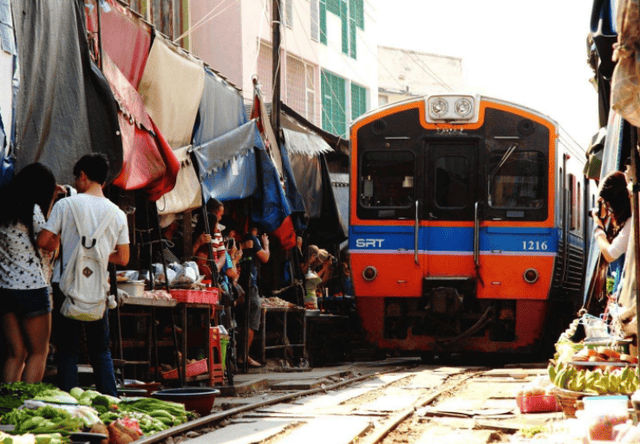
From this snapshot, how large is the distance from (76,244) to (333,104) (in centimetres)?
1947

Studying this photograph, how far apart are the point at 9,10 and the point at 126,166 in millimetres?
2041

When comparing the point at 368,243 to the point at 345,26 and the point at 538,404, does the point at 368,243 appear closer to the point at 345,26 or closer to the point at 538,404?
the point at 538,404

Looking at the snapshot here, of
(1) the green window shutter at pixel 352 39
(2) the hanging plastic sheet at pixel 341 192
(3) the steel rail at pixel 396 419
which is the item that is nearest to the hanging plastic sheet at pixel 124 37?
(3) the steel rail at pixel 396 419

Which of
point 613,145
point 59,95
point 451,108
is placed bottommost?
point 613,145

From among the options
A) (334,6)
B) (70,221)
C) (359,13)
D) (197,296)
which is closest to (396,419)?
(70,221)

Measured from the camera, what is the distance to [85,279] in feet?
22.6

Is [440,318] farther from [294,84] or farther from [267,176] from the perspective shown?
[294,84]

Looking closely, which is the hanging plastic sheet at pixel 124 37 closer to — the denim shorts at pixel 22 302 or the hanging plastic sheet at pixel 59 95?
the hanging plastic sheet at pixel 59 95

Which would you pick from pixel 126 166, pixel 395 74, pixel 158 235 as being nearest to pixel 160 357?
pixel 158 235

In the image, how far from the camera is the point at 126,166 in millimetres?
8578

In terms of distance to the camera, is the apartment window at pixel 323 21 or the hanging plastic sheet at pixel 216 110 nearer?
the hanging plastic sheet at pixel 216 110

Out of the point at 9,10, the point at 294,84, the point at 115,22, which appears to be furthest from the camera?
the point at 294,84

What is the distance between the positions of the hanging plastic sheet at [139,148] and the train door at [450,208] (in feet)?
16.4

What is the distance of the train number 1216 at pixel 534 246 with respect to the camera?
1345cm
